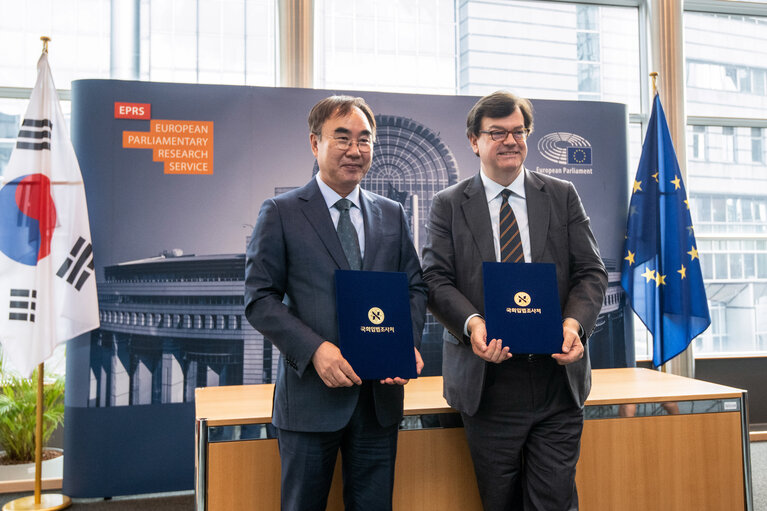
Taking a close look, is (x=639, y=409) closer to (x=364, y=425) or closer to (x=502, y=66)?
(x=364, y=425)

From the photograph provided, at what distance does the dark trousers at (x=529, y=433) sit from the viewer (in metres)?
1.69

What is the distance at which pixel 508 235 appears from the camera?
1.80 metres

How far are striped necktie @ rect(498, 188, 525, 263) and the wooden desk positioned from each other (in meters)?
0.75

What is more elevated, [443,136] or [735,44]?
[735,44]

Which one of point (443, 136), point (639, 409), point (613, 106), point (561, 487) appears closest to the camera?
point (561, 487)

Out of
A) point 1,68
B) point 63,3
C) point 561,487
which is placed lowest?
point 561,487

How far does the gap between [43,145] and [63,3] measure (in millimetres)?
1411

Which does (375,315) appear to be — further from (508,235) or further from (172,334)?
(172,334)

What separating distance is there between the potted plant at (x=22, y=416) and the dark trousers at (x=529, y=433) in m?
2.92

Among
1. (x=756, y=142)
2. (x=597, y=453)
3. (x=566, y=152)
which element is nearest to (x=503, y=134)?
(x=597, y=453)

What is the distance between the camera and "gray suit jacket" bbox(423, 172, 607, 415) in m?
1.73

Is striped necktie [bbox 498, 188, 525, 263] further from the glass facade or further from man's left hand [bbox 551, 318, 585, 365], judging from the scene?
the glass facade

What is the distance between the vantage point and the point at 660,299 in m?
3.82

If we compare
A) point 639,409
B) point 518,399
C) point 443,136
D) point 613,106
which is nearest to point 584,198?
point 613,106
